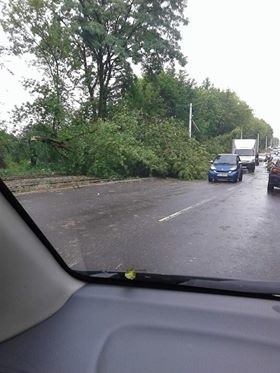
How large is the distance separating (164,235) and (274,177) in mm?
11786

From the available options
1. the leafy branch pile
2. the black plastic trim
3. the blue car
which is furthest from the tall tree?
the black plastic trim

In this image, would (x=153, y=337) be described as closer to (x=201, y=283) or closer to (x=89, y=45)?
(x=201, y=283)

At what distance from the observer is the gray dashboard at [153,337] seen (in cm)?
181

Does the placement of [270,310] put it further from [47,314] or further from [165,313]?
[47,314]

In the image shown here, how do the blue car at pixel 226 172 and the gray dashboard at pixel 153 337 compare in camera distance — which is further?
the blue car at pixel 226 172

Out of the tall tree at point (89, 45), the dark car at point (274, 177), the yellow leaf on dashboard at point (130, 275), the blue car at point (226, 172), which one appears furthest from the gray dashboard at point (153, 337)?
the blue car at point (226, 172)

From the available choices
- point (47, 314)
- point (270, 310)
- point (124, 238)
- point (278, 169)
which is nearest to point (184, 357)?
point (270, 310)

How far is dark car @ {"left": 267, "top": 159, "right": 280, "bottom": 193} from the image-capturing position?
660 inches

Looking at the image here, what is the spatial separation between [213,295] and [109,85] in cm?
1940

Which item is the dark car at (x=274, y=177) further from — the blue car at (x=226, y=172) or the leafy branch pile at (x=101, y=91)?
the blue car at (x=226, y=172)

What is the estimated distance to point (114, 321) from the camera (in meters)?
2.13

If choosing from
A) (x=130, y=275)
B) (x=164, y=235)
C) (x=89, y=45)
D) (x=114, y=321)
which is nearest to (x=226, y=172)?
(x=89, y=45)

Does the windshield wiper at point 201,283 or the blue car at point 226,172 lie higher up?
the windshield wiper at point 201,283

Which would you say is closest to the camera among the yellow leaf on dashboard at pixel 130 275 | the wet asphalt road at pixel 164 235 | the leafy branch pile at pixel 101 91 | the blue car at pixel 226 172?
the yellow leaf on dashboard at pixel 130 275
